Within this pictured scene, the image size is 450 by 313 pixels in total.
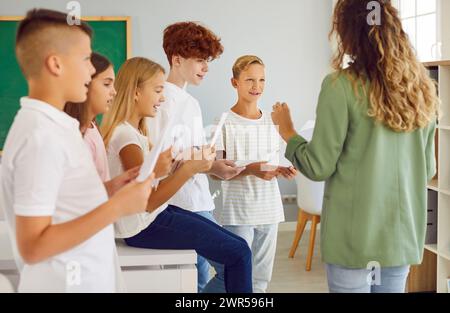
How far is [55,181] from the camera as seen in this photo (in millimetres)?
924

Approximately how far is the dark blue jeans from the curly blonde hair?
0.43 m

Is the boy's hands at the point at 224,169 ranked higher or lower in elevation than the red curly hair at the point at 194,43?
lower

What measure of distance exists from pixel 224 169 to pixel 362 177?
532 mm

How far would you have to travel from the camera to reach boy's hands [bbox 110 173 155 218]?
0.95m

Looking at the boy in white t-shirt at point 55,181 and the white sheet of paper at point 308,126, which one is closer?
the boy in white t-shirt at point 55,181

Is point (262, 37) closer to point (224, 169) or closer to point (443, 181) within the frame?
point (443, 181)

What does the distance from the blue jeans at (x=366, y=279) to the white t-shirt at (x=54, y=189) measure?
47 cm

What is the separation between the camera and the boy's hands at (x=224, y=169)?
168 cm

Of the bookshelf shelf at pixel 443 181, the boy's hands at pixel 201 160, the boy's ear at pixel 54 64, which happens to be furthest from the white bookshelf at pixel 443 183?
the boy's ear at pixel 54 64

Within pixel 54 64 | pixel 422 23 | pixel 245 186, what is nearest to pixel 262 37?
pixel 422 23

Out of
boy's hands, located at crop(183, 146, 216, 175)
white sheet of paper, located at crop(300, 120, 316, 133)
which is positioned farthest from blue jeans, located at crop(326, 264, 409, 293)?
white sheet of paper, located at crop(300, 120, 316, 133)

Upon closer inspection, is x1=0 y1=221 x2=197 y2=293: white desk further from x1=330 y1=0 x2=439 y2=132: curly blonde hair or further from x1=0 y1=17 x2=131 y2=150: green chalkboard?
x1=0 y1=17 x2=131 y2=150: green chalkboard

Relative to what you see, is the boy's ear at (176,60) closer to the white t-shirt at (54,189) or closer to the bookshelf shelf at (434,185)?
the white t-shirt at (54,189)
